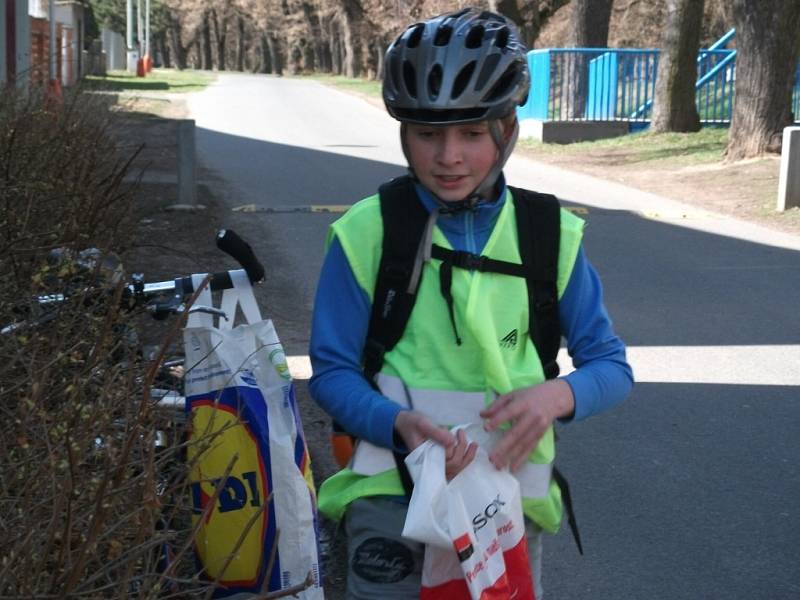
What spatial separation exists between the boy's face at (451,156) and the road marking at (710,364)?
4547mm

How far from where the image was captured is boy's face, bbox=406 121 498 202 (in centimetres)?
256

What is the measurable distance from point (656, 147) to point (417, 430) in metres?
21.0

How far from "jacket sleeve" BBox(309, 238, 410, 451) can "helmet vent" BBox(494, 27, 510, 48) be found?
1.71 ft

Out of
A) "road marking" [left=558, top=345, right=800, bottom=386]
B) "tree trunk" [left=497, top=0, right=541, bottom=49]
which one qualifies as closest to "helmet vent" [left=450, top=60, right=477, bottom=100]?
"road marking" [left=558, top=345, right=800, bottom=386]

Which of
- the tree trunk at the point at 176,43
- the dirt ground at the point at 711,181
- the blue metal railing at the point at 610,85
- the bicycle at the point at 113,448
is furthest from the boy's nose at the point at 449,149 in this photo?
the tree trunk at the point at 176,43

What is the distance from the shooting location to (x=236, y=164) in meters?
19.2

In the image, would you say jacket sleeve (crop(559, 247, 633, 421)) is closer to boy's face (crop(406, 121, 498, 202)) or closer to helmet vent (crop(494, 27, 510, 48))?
boy's face (crop(406, 121, 498, 202))

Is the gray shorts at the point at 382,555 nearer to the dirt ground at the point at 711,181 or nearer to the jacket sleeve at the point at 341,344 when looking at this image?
the jacket sleeve at the point at 341,344

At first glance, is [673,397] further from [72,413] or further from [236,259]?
[72,413]

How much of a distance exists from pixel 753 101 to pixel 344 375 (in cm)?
1788

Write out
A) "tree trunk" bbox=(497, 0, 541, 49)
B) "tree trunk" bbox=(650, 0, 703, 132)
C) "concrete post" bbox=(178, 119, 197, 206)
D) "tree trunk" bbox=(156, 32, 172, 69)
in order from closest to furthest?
"concrete post" bbox=(178, 119, 197, 206), "tree trunk" bbox=(650, 0, 703, 132), "tree trunk" bbox=(497, 0, 541, 49), "tree trunk" bbox=(156, 32, 172, 69)

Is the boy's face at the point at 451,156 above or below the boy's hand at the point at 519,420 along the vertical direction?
above

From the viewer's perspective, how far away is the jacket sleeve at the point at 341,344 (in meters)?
2.47

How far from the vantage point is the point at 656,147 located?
2264cm
